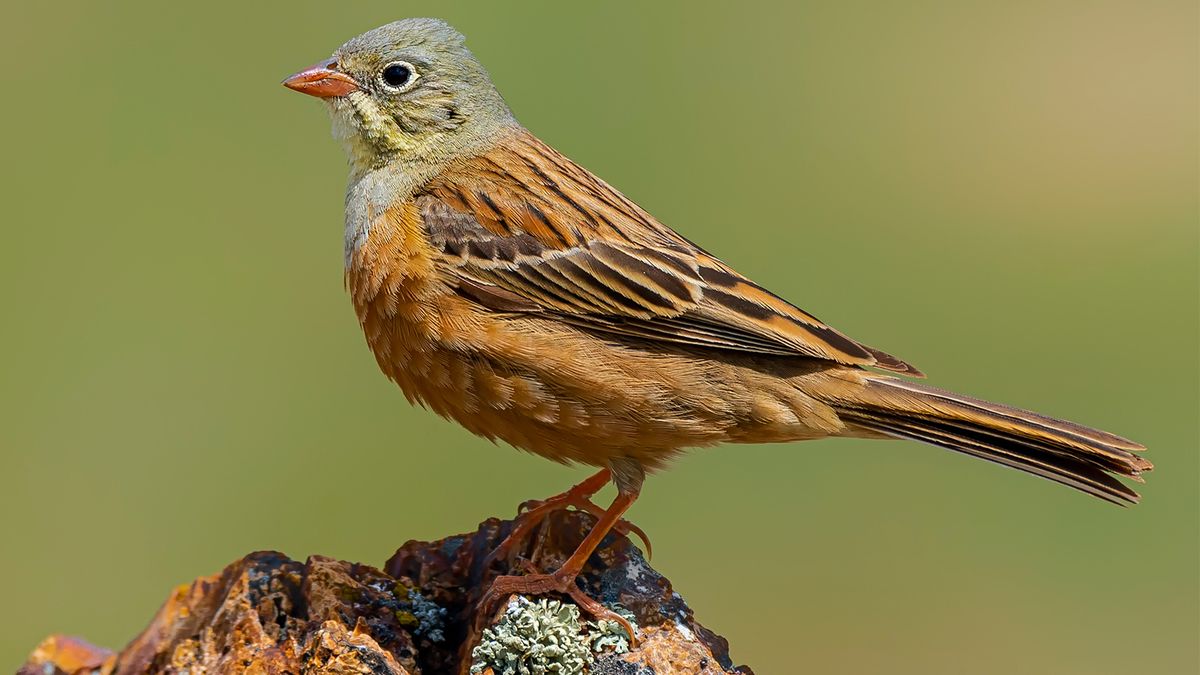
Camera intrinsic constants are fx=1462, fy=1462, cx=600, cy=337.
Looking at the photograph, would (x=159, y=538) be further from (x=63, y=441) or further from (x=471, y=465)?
(x=471, y=465)

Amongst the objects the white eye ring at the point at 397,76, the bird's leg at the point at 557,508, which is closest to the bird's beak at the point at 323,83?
the white eye ring at the point at 397,76

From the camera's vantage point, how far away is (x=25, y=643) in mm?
10453

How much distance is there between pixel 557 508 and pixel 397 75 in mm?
2240

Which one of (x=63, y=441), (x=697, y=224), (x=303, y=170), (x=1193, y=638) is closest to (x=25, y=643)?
(x=63, y=441)

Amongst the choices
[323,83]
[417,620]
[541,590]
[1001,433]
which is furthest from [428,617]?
[323,83]

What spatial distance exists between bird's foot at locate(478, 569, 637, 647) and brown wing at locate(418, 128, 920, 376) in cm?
109

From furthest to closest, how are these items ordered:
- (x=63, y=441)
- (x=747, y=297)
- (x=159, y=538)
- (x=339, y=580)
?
1. (x=63, y=441)
2. (x=159, y=538)
3. (x=747, y=297)
4. (x=339, y=580)

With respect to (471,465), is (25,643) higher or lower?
lower

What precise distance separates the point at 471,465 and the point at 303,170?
451 cm

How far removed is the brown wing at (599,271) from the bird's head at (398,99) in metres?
0.34

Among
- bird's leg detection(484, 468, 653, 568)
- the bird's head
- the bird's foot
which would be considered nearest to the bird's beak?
the bird's head

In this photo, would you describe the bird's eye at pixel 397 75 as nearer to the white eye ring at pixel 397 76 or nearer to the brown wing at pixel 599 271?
the white eye ring at pixel 397 76

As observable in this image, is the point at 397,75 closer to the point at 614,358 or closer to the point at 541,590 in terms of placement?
the point at 614,358

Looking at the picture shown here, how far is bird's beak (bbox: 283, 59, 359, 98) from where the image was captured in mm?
6738
